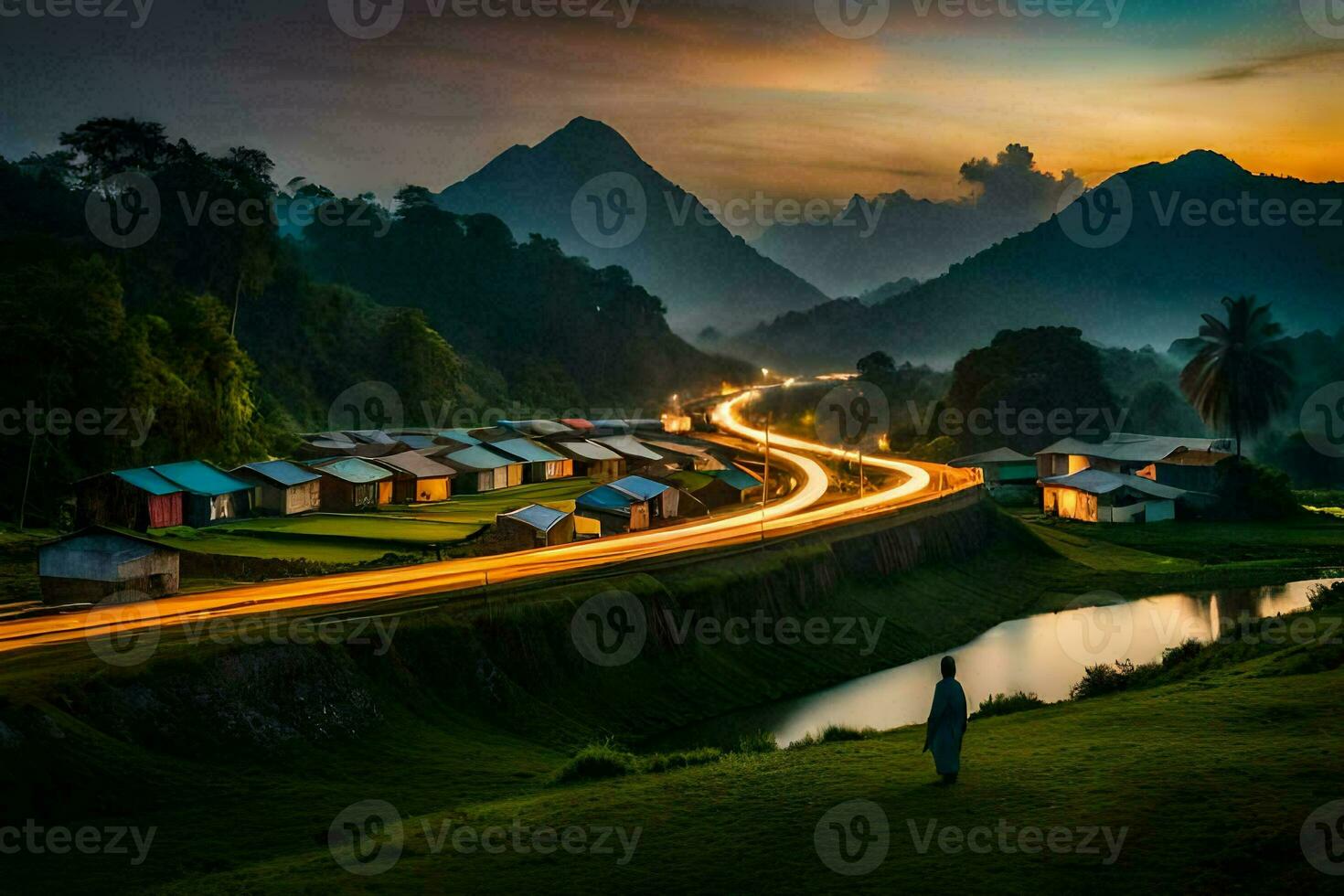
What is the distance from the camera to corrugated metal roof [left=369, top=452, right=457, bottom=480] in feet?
232

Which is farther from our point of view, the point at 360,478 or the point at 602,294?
the point at 602,294

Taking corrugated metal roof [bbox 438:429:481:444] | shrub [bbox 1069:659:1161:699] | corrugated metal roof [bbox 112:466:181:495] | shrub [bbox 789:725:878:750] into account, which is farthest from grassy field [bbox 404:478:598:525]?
shrub [bbox 789:725:878:750]

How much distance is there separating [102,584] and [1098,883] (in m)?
33.9

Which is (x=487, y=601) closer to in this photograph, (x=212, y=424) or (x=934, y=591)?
(x=934, y=591)

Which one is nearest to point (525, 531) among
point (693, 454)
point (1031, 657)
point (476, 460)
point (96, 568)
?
point (96, 568)

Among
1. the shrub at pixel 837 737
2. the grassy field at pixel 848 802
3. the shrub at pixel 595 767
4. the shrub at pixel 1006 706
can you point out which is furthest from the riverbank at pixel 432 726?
the shrub at pixel 1006 706

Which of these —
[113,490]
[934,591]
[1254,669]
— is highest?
[113,490]

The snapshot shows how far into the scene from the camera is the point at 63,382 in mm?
56812

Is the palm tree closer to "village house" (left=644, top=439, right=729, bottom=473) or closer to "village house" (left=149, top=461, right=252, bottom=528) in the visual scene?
"village house" (left=644, top=439, right=729, bottom=473)

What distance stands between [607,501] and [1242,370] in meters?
57.5

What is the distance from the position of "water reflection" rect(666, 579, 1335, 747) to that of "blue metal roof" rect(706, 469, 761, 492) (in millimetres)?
26838

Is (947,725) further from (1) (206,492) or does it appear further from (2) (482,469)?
(2) (482,469)

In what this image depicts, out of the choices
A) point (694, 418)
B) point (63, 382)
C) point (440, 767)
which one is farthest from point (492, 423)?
point (440, 767)

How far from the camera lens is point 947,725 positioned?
1684cm
